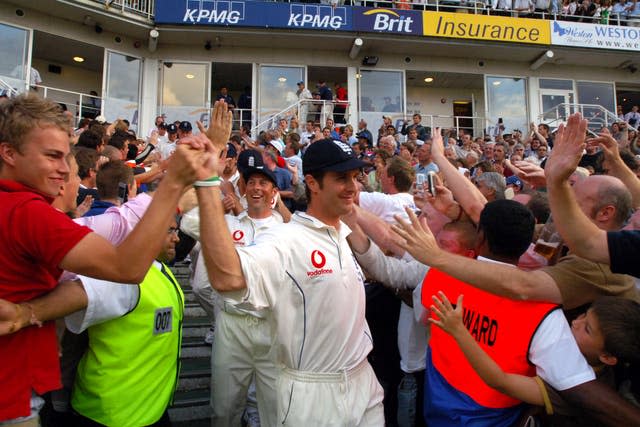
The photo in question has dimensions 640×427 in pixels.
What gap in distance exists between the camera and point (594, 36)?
59.9 feet

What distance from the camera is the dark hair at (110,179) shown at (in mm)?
3273

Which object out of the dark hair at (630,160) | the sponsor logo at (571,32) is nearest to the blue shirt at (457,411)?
the dark hair at (630,160)

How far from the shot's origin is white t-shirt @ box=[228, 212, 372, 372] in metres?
2.13

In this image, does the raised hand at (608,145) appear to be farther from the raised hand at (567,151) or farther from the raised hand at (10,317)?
the raised hand at (10,317)

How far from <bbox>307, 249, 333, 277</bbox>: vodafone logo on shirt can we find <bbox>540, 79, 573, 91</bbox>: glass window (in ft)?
68.5

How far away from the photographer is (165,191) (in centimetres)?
157

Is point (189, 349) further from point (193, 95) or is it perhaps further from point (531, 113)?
point (531, 113)

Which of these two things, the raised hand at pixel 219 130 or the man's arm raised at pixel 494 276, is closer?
the raised hand at pixel 219 130

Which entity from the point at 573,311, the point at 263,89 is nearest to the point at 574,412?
the point at 573,311

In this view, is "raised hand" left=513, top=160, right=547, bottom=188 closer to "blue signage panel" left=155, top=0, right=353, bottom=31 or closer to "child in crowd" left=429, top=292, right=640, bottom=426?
"child in crowd" left=429, top=292, right=640, bottom=426

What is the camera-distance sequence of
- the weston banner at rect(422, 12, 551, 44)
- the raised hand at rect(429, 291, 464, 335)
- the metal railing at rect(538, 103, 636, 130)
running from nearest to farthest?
the raised hand at rect(429, 291, 464, 335) → the weston banner at rect(422, 12, 551, 44) → the metal railing at rect(538, 103, 636, 130)

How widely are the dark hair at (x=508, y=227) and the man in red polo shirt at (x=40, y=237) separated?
1469mm

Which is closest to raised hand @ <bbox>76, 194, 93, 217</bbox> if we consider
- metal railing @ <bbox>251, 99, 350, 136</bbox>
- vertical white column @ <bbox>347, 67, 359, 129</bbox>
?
metal railing @ <bbox>251, 99, 350, 136</bbox>

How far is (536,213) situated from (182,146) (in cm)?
272
